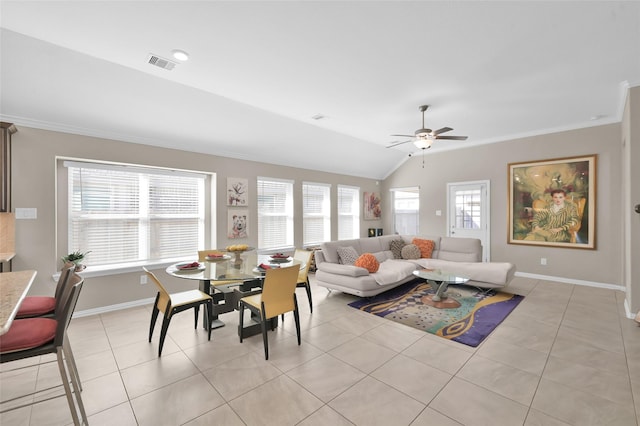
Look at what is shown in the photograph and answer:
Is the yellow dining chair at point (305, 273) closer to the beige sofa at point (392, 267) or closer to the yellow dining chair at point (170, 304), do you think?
the beige sofa at point (392, 267)

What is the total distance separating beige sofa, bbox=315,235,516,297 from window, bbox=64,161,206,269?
7.65 ft

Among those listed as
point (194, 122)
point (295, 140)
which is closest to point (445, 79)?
point (295, 140)

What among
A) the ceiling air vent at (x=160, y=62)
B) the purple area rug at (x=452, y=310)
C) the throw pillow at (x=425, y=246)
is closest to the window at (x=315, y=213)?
the throw pillow at (x=425, y=246)

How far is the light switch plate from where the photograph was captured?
10.4ft

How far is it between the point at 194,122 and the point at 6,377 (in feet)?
10.9

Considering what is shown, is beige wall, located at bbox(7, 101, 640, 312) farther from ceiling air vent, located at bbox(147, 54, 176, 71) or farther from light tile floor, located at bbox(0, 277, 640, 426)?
ceiling air vent, located at bbox(147, 54, 176, 71)

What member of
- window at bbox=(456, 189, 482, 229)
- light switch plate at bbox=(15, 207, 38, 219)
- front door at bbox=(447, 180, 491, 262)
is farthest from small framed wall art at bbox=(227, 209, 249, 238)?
window at bbox=(456, 189, 482, 229)

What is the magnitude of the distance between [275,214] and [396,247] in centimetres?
266

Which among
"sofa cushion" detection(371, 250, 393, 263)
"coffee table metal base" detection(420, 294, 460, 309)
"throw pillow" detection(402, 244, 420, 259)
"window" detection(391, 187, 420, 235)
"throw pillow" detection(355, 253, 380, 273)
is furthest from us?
"window" detection(391, 187, 420, 235)

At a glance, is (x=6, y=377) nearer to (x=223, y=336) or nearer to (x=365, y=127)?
(x=223, y=336)

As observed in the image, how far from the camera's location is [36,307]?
6.40 ft

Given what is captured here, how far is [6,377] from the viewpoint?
228 centimetres

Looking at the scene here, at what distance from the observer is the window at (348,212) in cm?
725

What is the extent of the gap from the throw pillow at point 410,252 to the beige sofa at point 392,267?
116 mm
